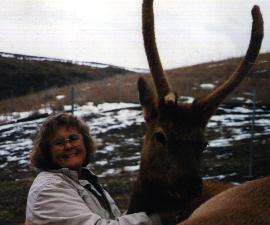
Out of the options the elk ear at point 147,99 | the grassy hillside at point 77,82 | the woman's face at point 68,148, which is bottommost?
the grassy hillside at point 77,82

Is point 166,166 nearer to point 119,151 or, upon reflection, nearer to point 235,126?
point 119,151

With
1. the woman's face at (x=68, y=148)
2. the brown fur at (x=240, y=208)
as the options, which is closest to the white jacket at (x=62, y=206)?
the woman's face at (x=68, y=148)

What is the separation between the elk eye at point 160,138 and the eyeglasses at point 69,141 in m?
0.63

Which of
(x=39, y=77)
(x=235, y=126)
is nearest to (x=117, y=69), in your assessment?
(x=39, y=77)

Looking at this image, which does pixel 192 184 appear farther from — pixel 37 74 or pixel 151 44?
pixel 37 74

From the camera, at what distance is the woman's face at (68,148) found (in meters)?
4.53

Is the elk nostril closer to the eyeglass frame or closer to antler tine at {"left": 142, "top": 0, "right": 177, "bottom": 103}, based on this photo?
the eyeglass frame

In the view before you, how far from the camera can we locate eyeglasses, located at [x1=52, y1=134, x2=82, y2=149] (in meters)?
4.56

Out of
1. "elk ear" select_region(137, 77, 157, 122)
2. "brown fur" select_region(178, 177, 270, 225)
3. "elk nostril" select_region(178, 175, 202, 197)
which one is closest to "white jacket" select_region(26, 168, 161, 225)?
"elk nostril" select_region(178, 175, 202, 197)

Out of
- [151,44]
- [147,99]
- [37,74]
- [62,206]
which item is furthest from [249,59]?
[37,74]

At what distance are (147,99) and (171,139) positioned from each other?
0.63m

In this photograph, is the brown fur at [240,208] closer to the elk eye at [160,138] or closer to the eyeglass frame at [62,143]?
the elk eye at [160,138]

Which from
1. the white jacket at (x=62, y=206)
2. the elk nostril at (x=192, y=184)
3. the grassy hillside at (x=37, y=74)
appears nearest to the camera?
the white jacket at (x=62, y=206)

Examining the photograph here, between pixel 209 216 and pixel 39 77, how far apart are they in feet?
120
